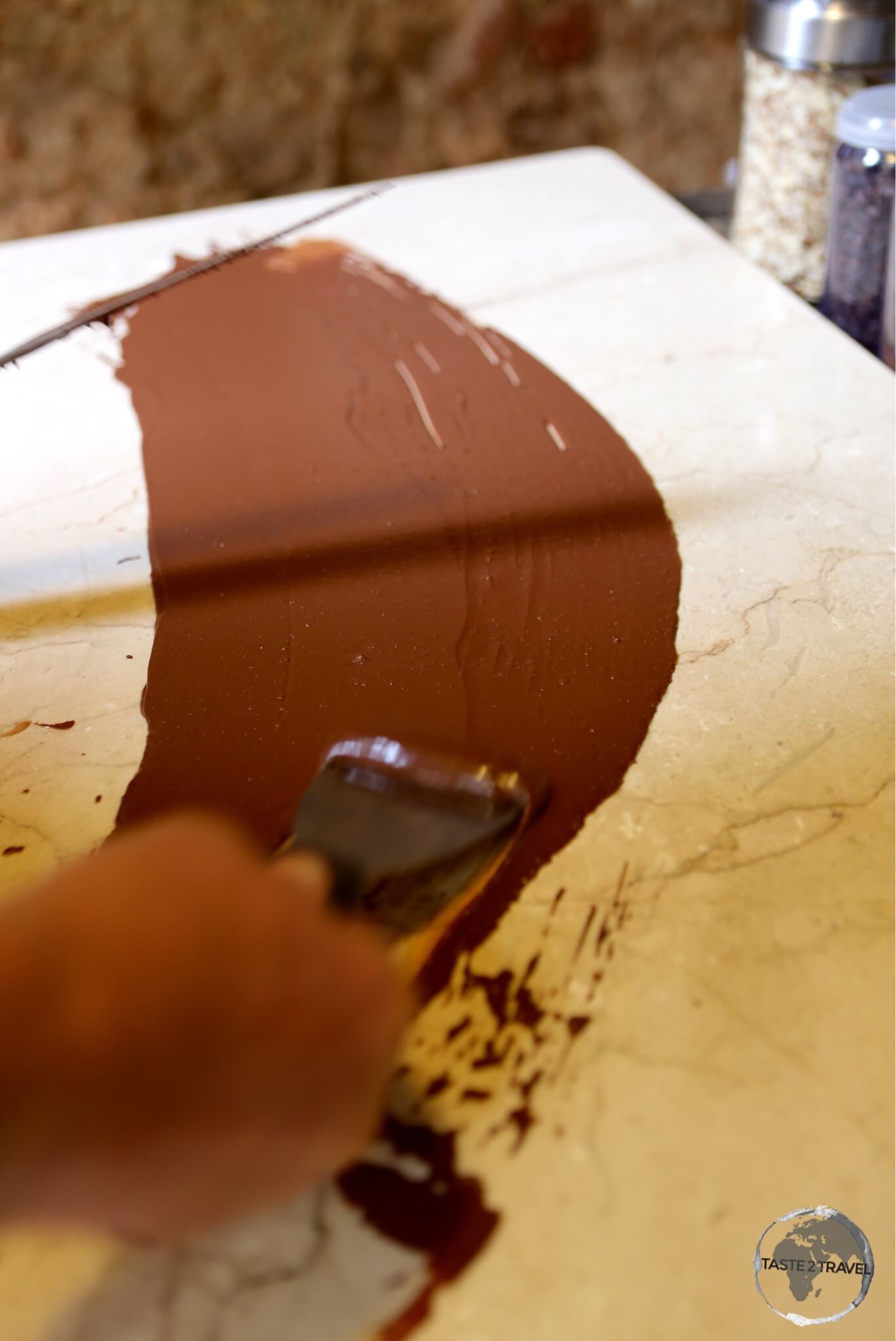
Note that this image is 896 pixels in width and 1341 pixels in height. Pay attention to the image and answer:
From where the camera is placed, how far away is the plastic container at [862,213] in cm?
105

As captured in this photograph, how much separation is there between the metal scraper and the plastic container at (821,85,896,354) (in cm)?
Answer: 78

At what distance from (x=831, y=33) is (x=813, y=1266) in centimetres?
117

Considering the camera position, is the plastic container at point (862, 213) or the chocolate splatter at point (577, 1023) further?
the plastic container at point (862, 213)

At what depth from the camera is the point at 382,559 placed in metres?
0.81

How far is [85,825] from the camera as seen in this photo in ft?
2.04

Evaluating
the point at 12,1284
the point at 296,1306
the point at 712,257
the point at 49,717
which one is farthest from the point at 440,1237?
the point at 712,257

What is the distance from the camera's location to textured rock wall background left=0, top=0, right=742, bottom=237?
6.00 ft

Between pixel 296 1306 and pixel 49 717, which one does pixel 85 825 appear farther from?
pixel 296 1306

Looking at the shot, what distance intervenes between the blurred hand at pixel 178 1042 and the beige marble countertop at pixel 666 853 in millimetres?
75

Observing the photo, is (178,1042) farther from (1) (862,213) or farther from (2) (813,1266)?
(1) (862,213)

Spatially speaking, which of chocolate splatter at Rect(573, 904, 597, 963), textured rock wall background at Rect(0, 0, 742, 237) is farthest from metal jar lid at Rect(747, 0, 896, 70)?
chocolate splatter at Rect(573, 904, 597, 963)

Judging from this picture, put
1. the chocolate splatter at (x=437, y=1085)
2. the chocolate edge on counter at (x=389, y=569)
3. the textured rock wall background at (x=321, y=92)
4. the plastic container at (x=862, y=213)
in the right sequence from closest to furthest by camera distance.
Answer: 1. the chocolate splatter at (x=437, y=1085)
2. the chocolate edge on counter at (x=389, y=569)
3. the plastic container at (x=862, y=213)
4. the textured rock wall background at (x=321, y=92)

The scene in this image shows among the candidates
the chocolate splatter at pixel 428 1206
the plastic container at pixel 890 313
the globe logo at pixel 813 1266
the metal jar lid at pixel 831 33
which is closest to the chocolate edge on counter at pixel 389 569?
the chocolate splatter at pixel 428 1206

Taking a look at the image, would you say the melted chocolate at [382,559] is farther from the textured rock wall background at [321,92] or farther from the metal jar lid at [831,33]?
the textured rock wall background at [321,92]
